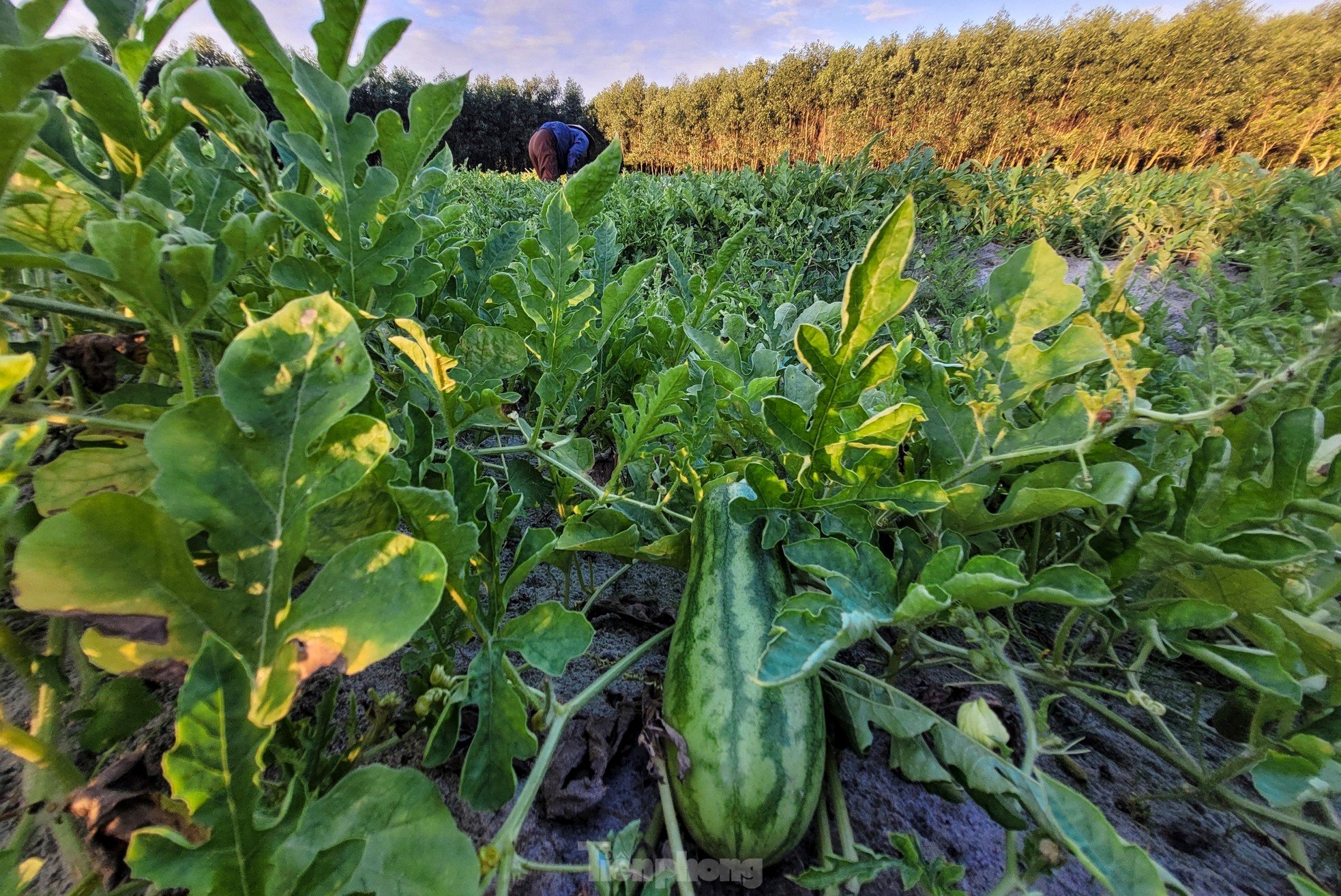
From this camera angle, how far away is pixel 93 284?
884 millimetres

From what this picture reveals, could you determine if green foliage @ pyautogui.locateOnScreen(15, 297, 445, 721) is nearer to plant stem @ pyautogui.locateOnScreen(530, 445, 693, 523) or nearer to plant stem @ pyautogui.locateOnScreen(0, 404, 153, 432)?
plant stem @ pyautogui.locateOnScreen(0, 404, 153, 432)

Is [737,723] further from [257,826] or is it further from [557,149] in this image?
[557,149]

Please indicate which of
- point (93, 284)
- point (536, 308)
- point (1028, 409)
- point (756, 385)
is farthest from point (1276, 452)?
point (93, 284)

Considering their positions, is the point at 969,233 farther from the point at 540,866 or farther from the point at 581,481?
the point at 540,866

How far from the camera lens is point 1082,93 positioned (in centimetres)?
1241

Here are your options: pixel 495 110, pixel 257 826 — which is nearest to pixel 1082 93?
pixel 257 826

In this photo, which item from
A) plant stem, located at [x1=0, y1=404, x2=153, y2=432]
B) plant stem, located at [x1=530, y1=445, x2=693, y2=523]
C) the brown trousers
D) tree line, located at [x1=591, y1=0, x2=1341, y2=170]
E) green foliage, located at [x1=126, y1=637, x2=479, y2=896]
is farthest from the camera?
the brown trousers

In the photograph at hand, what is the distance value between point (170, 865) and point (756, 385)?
3.17 feet

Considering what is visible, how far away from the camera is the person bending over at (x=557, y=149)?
12.0 m

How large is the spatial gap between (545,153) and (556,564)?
503 inches

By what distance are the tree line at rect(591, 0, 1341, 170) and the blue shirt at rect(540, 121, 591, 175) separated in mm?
4017

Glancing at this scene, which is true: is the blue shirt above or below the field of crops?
above

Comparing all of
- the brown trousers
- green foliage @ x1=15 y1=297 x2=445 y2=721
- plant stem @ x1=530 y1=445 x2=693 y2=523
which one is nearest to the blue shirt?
the brown trousers

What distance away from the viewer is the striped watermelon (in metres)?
0.77
